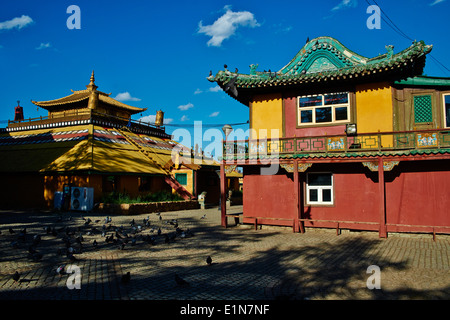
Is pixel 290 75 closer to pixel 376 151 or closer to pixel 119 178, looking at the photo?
pixel 376 151

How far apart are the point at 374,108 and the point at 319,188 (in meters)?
4.54

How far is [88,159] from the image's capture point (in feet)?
86.8

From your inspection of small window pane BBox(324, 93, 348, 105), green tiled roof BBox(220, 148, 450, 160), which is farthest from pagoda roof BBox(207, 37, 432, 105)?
green tiled roof BBox(220, 148, 450, 160)

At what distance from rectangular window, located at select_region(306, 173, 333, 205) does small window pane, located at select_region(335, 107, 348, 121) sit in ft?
9.14

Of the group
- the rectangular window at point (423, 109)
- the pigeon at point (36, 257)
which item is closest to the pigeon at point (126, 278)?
the pigeon at point (36, 257)

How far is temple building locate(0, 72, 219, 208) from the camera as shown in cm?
2655

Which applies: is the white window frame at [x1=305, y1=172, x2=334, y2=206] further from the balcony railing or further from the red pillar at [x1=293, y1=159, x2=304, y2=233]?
the balcony railing

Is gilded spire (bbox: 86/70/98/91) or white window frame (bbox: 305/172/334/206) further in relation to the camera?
gilded spire (bbox: 86/70/98/91)

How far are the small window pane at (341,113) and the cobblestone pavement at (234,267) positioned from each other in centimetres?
554

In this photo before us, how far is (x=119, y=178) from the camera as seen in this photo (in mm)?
27797

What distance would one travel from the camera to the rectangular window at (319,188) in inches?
608

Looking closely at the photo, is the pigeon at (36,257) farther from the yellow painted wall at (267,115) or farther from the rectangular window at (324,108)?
the rectangular window at (324,108)

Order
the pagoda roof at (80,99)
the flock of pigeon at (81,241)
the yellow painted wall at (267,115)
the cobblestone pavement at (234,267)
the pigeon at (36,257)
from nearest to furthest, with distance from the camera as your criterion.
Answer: the cobblestone pavement at (234,267)
the pigeon at (36,257)
the flock of pigeon at (81,241)
the yellow painted wall at (267,115)
the pagoda roof at (80,99)
